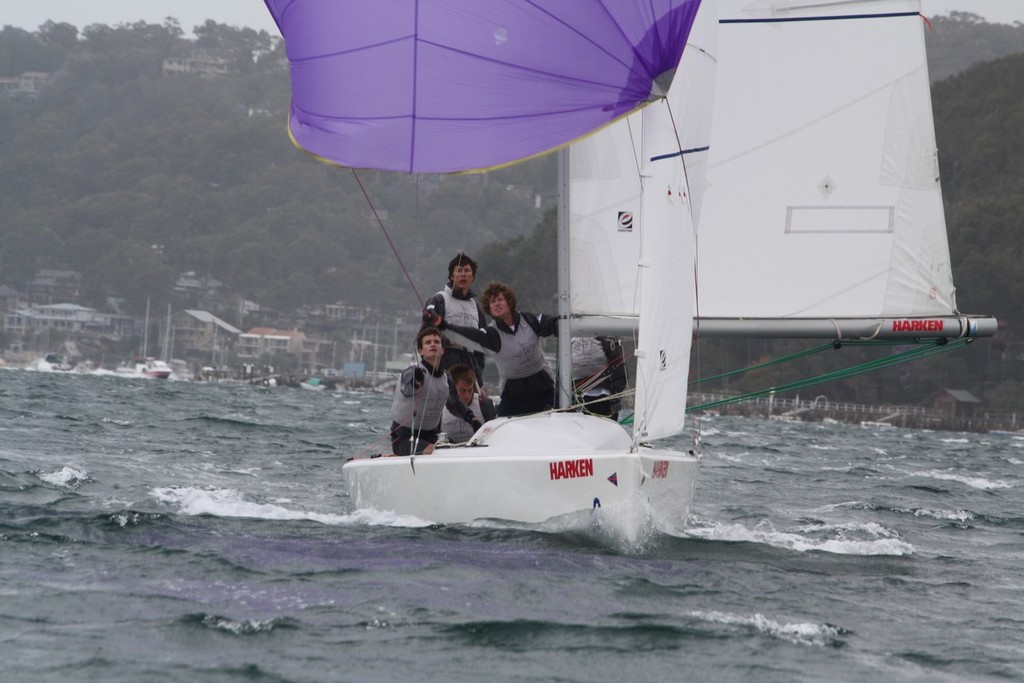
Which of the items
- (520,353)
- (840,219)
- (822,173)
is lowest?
(520,353)

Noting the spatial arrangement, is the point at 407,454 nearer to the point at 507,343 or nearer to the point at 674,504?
the point at 507,343

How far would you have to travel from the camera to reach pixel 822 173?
9664mm

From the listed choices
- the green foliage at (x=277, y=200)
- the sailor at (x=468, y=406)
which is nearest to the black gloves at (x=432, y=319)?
the sailor at (x=468, y=406)

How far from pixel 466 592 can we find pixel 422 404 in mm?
2328

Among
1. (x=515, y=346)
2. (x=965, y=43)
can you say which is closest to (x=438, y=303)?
(x=515, y=346)

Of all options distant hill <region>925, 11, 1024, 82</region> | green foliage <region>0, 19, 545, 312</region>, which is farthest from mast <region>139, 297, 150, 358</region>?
distant hill <region>925, 11, 1024, 82</region>

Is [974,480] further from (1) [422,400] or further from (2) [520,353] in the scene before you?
(1) [422,400]

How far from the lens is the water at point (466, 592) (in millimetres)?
5160

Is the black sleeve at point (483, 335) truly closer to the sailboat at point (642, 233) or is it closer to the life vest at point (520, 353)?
the life vest at point (520, 353)

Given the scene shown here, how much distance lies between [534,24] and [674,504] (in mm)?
2680

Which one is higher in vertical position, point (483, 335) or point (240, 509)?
point (483, 335)

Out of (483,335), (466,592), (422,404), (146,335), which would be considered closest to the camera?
(466,592)

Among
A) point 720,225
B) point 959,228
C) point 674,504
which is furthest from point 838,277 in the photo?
point 959,228

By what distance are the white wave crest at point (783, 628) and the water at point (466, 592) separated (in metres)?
0.01
